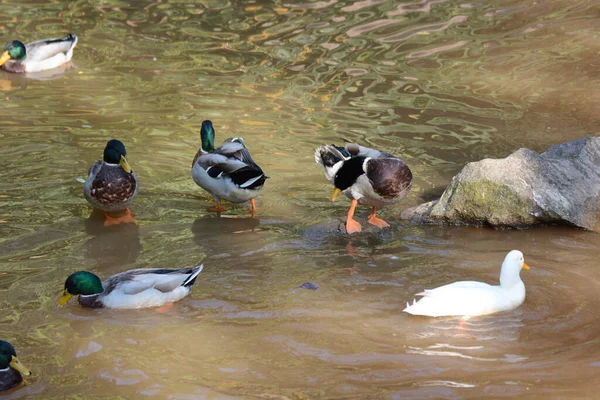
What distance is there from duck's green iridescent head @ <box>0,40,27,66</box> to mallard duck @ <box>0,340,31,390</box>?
816 centimetres

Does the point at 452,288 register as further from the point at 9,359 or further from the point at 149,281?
the point at 9,359

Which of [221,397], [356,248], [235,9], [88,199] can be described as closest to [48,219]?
[88,199]

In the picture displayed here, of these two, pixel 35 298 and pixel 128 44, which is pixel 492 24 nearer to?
pixel 128 44

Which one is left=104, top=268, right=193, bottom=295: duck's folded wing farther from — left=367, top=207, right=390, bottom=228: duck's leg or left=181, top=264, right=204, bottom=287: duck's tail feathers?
left=367, top=207, right=390, bottom=228: duck's leg

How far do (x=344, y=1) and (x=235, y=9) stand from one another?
1862 millimetres

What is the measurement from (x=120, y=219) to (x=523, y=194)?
147 inches

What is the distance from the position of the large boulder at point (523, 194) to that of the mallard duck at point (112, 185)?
281 centimetres

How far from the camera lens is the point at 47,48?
1248 centimetres

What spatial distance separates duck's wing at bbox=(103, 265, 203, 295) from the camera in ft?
20.3

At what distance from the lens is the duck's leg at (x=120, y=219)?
8086 millimetres

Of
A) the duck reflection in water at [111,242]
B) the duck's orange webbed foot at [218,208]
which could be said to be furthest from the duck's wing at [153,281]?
the duck's orange webbed foot at [218,208]

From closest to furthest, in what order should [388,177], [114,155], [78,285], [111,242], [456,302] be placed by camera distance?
[456,302]
[78,285]
[388,177]
[111,242]
[114,155]

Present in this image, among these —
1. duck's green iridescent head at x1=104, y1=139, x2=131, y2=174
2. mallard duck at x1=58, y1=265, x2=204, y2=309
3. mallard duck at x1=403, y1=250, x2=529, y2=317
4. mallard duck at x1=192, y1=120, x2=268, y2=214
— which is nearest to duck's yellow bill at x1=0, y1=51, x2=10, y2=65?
duck's green iridescent head at x1=104, y1=139, x2=131, y2=174

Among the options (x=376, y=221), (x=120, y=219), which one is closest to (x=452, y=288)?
(x=376, y=221)
